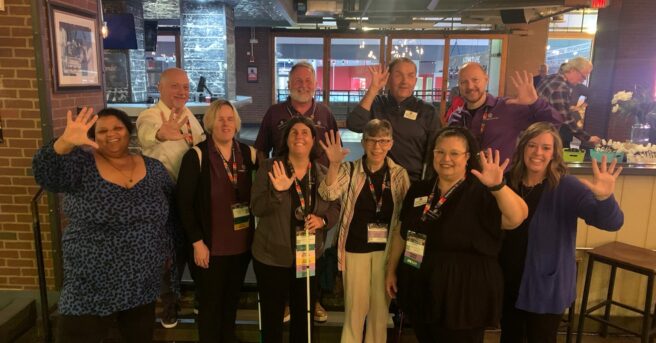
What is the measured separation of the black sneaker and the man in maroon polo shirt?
119 cm

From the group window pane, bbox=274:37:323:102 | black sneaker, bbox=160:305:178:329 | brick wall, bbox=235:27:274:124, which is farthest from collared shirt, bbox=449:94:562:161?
brick wall, bbox=235:27:274:124

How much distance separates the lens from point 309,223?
223cm

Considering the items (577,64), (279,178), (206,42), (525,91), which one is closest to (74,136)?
(279,178)

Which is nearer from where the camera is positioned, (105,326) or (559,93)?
(105,326)

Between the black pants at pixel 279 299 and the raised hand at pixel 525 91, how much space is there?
1643mm

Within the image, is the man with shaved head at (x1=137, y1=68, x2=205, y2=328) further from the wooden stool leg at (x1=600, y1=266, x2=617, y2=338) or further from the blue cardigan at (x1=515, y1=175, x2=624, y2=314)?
the wooden stool leg at (x1=600, y1=266, x2=617, y2=338)

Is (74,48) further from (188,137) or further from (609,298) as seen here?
(609,298)

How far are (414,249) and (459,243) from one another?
20cm

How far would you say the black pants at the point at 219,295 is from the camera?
2.35 m

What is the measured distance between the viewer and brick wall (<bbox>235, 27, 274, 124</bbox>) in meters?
12.8

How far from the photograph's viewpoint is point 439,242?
1904 millimetres

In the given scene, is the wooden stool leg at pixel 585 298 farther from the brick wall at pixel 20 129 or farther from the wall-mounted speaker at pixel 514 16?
the wall-mounted speaker at pixel 514 16

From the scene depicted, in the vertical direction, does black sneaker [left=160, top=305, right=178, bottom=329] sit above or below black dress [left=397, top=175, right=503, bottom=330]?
below

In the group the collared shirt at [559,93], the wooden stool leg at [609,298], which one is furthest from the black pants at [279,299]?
the collared shirt at [559,93]
